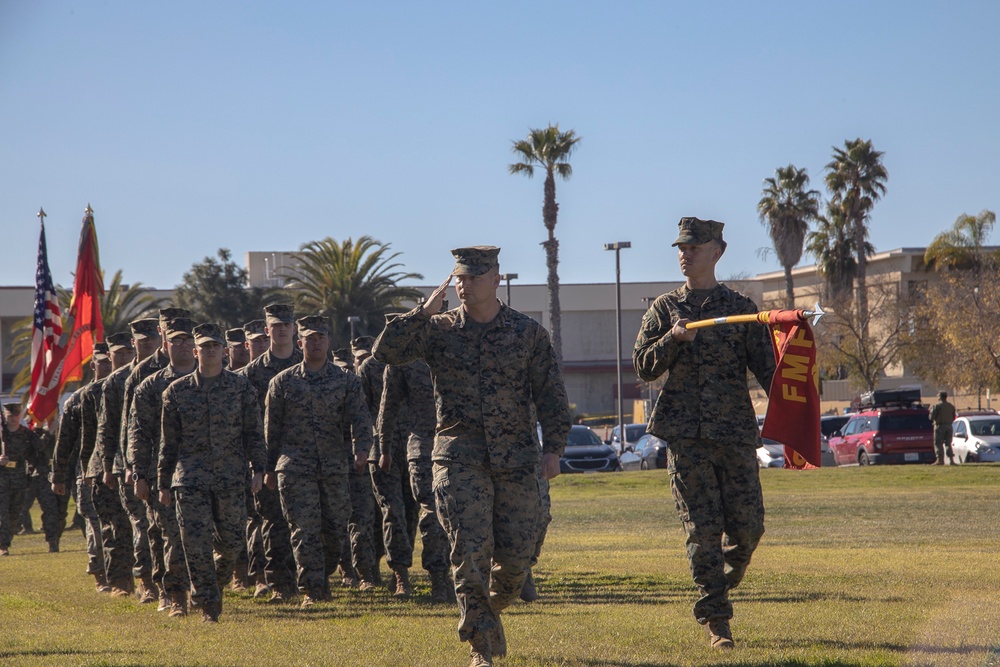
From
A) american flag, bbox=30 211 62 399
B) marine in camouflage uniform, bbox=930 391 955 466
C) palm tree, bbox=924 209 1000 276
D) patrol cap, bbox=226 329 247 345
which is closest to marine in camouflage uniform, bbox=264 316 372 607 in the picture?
patrol cap, bbox=226 329 247 345

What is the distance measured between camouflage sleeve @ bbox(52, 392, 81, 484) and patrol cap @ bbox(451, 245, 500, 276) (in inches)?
274

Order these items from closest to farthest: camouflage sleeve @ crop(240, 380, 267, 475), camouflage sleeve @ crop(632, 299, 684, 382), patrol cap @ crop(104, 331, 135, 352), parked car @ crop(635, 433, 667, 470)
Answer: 1. camouflage sleeve @ crop(632, 299, 684, 382)
2. camouflage sleeve @ crop(240, 380, 267, 475)
3. patrol cap @ crop(104, 331, 135, 352)
4. parked car @ crop(635, 433, 667, 470)

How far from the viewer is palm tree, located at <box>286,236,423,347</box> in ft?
185

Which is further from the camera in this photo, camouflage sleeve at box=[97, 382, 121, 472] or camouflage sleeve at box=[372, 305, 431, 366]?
camouflage sleeve at box=[97, 382, 121, 472]

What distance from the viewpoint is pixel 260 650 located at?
28.1 ft

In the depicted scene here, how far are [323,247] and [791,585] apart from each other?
1853 inches

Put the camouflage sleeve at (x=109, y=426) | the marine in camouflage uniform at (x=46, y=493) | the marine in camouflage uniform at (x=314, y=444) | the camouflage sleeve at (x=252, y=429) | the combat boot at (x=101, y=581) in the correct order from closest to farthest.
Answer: the camouflage sleeve at (x=252, y=429) → the marine in camouflage uniform at (x=314, y=444) → the camouflage sleeve at (x=109, y=426) → the combat boot at (x=101, y=581) → the marine in camouflage uniform at (x=46, y=493)

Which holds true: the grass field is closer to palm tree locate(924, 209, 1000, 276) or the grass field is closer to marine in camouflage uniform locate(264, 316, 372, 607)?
marine in camouflage uniform locate(264, 316, 372, 607)

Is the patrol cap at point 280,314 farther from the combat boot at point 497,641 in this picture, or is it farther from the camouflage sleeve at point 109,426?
the combat boot at point 497,641

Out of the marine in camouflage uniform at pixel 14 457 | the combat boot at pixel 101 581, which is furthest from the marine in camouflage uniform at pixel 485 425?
the marine in camouflage uniform at pixel 14 457

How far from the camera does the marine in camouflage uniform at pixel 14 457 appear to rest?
68.2 feet

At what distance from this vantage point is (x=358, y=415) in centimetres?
1139

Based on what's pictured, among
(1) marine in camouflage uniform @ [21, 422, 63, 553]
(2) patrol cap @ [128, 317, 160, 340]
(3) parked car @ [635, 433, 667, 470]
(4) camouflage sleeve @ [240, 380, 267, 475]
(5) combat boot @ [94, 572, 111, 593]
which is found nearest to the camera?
(4) camouflage sleeve @ [240, 380, 267, 475]

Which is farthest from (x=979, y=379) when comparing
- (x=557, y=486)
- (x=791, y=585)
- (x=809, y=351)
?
(x=809, y=351)
